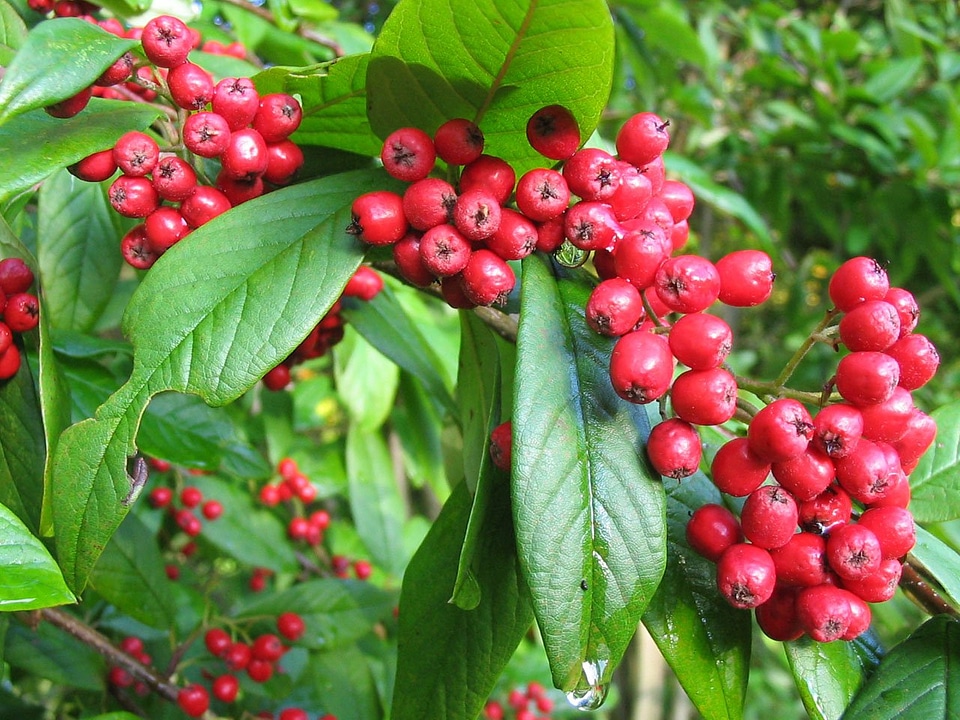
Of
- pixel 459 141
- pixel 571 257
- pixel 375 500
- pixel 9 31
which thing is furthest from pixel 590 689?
pixel 375 500

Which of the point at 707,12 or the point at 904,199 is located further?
the point at 707,12

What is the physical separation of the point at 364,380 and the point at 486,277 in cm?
158

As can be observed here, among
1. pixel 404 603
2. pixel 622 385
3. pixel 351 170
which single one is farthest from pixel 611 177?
pixel 404 603

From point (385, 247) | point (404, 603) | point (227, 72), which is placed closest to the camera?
point (385, 247)

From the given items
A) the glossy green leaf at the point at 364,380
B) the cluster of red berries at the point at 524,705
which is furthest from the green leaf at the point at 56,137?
the cluster of red berries at the point at 524,705

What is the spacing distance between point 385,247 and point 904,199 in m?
3.19

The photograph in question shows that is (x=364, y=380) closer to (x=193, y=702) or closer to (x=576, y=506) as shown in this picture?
(x=193, y=702)

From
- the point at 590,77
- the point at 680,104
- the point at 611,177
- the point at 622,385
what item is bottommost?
the point at 680,104

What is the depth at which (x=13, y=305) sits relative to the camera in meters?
1.12

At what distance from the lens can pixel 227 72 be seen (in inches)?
64.8

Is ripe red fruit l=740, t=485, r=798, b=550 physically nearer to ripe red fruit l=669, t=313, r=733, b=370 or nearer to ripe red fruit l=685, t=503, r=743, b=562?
ripe red fruit l=685, t=503, r=743, b=562

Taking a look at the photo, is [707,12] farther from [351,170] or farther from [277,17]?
[351,170]

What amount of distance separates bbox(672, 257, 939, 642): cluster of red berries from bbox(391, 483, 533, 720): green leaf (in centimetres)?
27

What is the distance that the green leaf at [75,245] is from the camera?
152 centimetres
